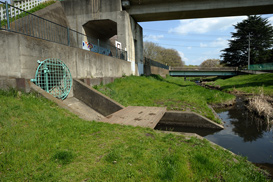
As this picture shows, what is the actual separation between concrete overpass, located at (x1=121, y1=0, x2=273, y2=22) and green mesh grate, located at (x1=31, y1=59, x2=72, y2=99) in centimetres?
1256

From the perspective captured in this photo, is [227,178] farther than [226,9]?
No

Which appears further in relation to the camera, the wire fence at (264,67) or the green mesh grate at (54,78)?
the wire fence at (264,67)

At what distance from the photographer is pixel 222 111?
1211 cm

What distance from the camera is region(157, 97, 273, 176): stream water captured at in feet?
18.6

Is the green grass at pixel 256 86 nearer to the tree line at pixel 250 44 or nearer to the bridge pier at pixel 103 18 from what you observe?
the bridge pier at pixel 103 18

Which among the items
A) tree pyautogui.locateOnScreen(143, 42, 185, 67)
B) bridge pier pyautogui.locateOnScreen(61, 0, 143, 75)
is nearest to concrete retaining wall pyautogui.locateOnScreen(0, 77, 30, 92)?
bridge pier pyautogui.locateOnScreen(61, 0, 143, 75)

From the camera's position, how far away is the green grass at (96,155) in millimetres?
2998

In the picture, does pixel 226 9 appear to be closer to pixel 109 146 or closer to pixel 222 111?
pixel 222 111

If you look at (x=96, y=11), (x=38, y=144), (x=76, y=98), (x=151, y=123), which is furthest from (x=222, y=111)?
(x=96, y=11)

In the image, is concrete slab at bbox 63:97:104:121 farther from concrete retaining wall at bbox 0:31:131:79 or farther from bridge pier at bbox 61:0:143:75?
bridge pier at bbox 61:0:143:75

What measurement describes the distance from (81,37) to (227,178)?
64.3 ft

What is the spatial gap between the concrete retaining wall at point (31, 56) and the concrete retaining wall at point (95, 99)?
35.5 inches

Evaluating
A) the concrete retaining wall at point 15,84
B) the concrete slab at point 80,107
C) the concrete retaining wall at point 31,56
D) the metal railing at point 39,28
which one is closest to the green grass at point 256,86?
the metal railing at point 39,28

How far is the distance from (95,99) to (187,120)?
188 inches
